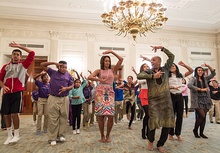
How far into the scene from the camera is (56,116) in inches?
114

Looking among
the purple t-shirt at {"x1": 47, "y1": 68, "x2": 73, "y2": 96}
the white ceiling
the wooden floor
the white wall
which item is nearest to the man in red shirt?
the wooden floor

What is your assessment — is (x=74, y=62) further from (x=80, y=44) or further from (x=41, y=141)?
(x=41, y=141)

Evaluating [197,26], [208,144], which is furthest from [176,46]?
[208,144]

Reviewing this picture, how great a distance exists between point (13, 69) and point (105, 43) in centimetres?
590

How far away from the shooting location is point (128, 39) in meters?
8.54

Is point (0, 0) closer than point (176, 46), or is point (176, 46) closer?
point (0, 0)

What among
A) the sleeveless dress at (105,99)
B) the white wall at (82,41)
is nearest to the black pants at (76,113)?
the sleeveless dress at (105,99)

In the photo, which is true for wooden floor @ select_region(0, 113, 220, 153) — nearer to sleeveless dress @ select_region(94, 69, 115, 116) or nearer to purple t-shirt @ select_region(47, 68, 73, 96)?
sleeveless dress @ select_region(94, 69, 115, 116)

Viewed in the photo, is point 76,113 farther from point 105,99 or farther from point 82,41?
point 82,41

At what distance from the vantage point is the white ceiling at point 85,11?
680 cm

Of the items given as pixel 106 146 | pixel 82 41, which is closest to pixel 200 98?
pixel 106 146

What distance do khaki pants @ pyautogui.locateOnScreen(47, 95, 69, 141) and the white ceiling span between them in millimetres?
5067

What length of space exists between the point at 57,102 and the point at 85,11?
5.65 metres

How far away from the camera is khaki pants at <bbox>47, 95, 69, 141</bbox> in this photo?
286 cm
